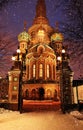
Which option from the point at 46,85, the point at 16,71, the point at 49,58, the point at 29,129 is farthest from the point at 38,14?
the point at 29,129

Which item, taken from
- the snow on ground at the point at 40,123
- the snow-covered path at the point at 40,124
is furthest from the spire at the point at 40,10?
the snow-covered path at the point at 40,124

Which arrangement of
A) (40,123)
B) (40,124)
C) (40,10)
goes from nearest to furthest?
(40,124), (40,123), (40,10)

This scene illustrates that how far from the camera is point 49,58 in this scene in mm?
45688

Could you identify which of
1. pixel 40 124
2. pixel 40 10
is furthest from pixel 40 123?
pixel 40 10

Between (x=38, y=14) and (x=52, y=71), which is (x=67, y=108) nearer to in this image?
(x=52, y=71)

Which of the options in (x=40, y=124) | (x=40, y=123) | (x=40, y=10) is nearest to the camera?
(x=40, y=124)

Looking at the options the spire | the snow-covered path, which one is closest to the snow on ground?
the snow-covered path

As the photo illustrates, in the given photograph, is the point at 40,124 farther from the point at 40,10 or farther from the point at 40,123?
the point at 40,10

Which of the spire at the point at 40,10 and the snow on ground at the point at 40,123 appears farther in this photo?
the spire at the point at 40,10

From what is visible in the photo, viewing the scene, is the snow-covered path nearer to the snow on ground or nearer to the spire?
the snow on ground

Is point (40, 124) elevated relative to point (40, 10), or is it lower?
lower

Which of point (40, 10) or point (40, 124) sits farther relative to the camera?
point (40, 10)

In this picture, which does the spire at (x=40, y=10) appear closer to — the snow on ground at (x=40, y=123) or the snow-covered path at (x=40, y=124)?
the snow on ground at (x=40, y=123)

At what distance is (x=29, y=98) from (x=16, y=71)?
24.2 meters
